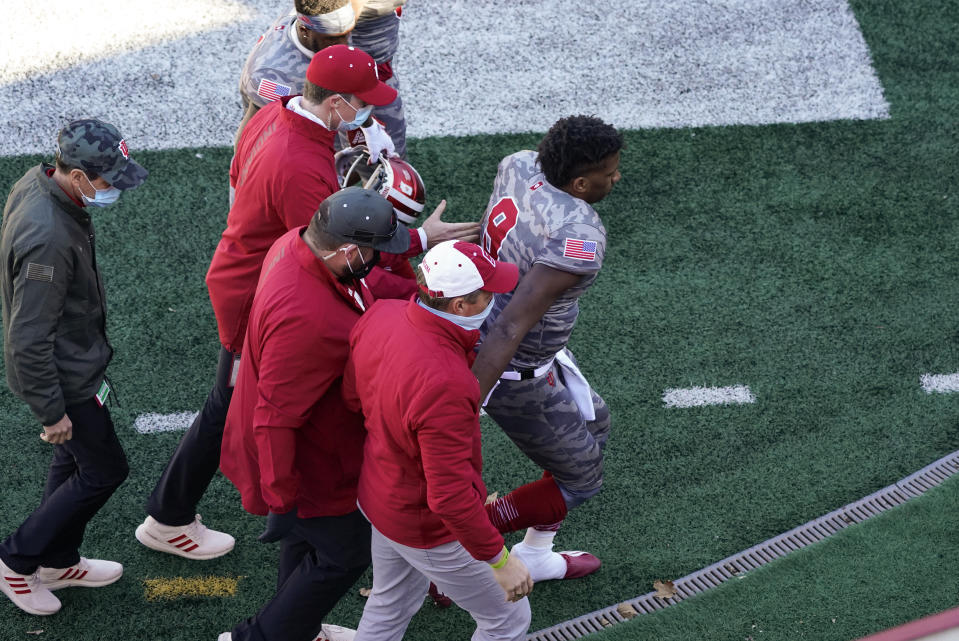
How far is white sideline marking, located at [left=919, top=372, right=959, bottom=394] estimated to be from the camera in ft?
17.2

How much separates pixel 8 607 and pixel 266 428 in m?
1.76

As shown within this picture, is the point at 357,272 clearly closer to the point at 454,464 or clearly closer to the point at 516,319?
the point at 516,319

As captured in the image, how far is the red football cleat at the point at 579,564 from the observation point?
14.5 feet

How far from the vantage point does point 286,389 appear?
3260mm

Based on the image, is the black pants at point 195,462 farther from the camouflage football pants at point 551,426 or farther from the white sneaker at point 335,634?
the camouflage football pants at point 551,426

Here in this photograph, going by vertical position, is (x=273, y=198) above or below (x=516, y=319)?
above

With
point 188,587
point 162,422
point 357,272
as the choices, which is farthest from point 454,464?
point 162,422

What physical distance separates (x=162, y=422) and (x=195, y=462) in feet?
2.97

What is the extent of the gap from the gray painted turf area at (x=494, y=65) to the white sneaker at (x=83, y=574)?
319cm

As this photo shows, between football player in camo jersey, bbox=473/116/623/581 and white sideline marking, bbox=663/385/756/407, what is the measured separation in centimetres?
101

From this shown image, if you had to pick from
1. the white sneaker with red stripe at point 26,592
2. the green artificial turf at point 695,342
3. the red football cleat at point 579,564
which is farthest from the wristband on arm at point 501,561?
the white sneaker with red stripe at point 26,592

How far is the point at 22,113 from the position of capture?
22.7 ft

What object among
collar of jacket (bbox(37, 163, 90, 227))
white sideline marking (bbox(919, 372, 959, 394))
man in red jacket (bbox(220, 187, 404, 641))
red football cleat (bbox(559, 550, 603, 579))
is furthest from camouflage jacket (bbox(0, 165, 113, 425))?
white sideline marking (bbox(919, 372, 959, 394))

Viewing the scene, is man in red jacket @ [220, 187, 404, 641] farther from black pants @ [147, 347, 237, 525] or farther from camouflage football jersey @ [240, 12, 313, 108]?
camouflage football jersey @ [240, 12, 313, 108]
